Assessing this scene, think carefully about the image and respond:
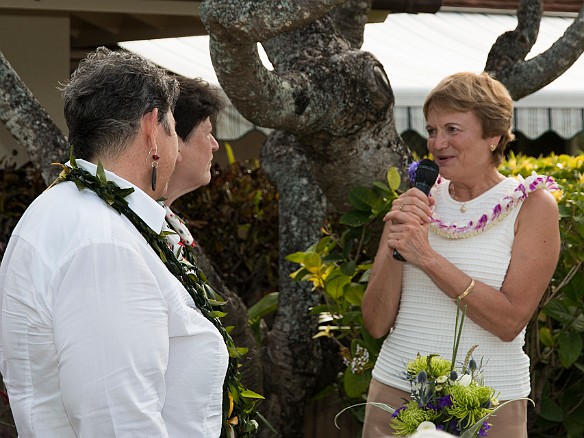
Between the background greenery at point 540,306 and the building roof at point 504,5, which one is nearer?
the background greenery at point 540,306

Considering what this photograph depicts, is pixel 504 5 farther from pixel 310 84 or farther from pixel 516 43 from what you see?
pixel 310 84

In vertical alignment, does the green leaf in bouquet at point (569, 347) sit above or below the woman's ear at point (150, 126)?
below

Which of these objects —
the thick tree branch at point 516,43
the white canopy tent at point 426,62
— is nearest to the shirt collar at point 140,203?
the thick tree branch at point 516,43

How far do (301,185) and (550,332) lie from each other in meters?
1.54

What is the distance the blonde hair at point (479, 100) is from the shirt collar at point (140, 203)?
1476mm

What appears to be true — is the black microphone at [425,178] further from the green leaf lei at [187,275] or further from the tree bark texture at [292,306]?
the tree bark texture at [292,306]

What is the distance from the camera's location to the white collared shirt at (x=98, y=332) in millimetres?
1922

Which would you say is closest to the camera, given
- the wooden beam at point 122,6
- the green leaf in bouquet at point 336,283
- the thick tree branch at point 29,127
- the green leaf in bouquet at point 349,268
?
the thick tree branch at point 29,127

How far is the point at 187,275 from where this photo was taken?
2.31 m

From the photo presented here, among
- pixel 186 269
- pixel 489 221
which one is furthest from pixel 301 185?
pixel 186 269

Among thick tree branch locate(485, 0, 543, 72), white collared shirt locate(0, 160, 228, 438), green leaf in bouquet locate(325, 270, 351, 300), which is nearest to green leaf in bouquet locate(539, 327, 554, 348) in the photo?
green leaf in bouquet locate(325, 270, 351, 300)

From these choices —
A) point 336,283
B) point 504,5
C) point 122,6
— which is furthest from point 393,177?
point 504,5

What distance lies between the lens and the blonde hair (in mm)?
3320

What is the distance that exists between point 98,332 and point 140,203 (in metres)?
0.41
